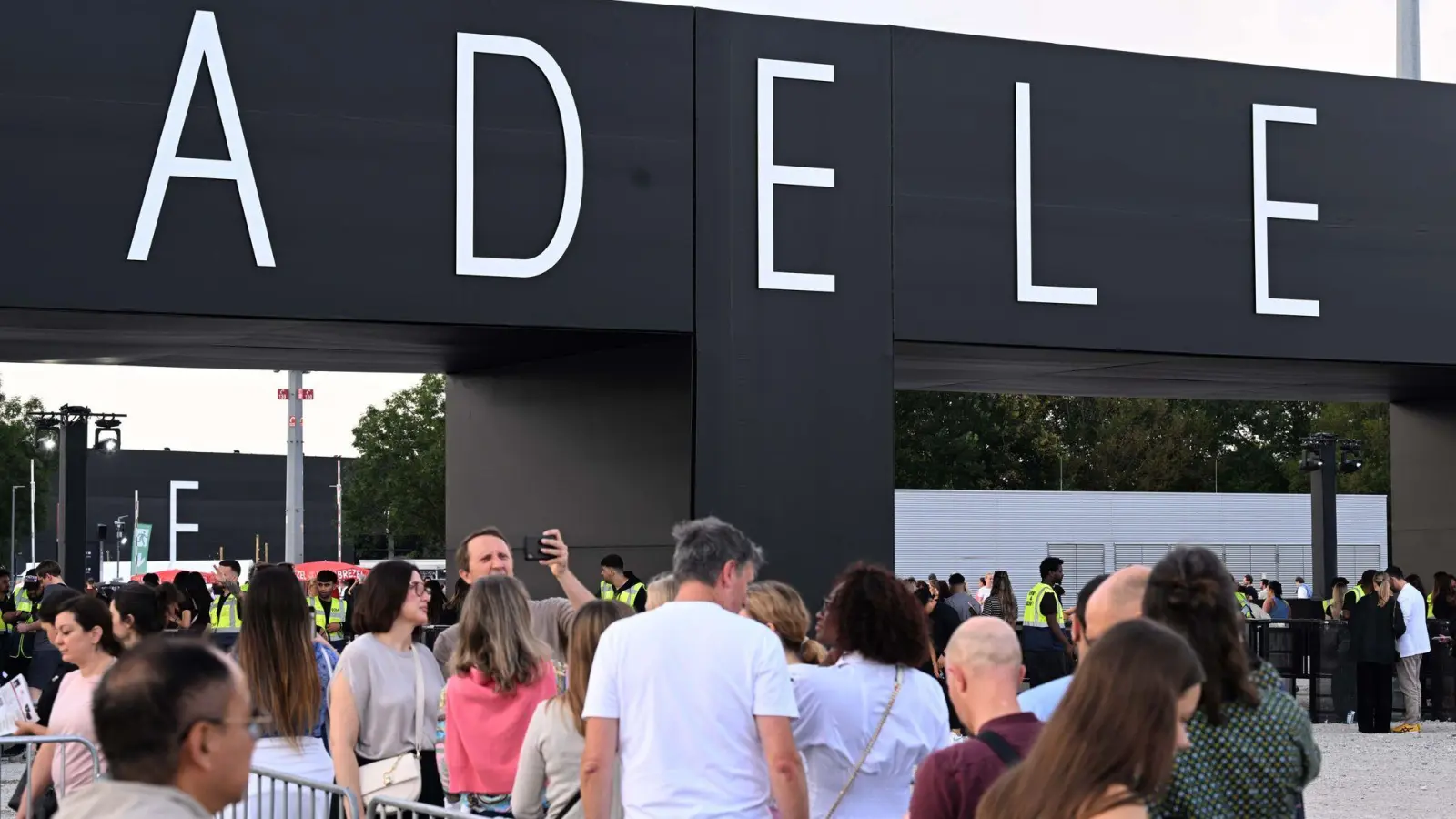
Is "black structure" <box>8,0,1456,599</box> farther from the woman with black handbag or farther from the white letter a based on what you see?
the woman with black handbag

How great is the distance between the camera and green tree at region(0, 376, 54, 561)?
3295 inches

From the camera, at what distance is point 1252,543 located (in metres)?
42.2

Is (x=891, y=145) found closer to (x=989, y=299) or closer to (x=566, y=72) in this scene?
(x=989, y=299)

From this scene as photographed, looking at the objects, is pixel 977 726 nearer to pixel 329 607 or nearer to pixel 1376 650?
pixel 1376 650

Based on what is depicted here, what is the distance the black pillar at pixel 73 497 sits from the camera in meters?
23.5

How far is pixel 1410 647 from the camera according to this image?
17.8 metres

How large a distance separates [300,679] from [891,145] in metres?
9.57

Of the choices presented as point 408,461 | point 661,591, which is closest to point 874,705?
point 661,591

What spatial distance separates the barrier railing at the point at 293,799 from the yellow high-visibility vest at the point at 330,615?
35.1 ft

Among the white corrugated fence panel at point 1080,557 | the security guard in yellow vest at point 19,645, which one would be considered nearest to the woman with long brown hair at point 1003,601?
the security guard in yellow vest at point 19,645

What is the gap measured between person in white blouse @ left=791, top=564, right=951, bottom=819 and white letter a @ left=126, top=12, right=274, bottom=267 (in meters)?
8.69

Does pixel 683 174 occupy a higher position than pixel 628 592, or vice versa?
pixel 683 174

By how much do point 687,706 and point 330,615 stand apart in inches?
598

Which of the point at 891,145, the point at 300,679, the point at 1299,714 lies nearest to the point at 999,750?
the point at 1299,714
